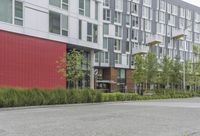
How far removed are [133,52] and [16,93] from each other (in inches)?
1858

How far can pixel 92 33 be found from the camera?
142 feet

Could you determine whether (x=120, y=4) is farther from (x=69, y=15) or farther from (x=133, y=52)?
(x=69, y=15)

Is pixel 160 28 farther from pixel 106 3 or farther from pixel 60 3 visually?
pixel 60 3

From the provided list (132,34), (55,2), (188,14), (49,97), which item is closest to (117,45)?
(132,34)

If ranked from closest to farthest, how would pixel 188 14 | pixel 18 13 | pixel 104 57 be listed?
pixel 18 13 → pixel 104 57 → pixel 188 14

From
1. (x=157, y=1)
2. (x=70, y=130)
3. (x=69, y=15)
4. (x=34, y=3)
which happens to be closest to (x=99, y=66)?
(x=157, y=1)

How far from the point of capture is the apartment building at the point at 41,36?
32719mm

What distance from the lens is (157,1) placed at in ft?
261

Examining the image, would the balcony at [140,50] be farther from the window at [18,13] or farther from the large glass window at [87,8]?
the window at [18,13]

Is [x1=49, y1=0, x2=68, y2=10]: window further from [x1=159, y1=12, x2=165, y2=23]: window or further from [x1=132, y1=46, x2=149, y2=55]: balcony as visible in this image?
[x1=159, y1=12, x2=165, y2=23]: window

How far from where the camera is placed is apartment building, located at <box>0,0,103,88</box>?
32.7 metres

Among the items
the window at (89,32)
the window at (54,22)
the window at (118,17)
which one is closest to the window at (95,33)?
the window at (89,32)

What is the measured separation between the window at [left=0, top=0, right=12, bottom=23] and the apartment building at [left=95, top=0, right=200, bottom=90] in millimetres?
32700

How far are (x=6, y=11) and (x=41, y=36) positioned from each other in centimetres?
476
